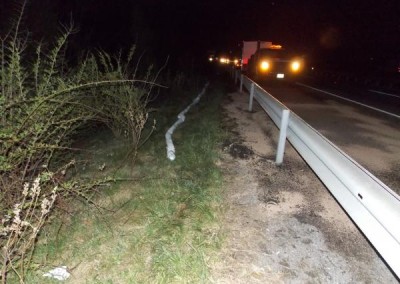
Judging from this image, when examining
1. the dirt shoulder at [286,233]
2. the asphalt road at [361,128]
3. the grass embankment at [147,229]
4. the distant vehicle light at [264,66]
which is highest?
the distant vehicle light at [264,66]

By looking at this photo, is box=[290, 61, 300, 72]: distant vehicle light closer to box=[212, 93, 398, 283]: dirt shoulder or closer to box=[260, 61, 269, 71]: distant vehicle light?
box=[260, 61, 269, 71]: distant vehicle light

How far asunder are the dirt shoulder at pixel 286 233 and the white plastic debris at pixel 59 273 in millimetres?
1482

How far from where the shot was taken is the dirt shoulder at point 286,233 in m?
2.92

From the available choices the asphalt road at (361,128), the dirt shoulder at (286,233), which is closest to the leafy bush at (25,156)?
the dirt shoulder at (286,233)

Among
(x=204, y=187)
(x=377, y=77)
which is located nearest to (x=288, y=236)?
(x=204, y=187)

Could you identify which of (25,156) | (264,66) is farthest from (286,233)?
(264,66)

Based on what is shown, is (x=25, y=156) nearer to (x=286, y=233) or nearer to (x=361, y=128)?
(x=286, y=233)

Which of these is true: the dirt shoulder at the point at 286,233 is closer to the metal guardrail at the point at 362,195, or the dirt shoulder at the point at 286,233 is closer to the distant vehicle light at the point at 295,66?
the metal guardrail at the point at 362,195

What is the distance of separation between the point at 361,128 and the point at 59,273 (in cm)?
777

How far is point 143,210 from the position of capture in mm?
4172

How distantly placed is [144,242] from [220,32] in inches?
3387

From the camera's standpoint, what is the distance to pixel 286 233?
3.50 meters

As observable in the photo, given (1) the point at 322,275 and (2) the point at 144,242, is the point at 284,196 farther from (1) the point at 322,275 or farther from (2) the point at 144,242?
(2) the point at 144,242

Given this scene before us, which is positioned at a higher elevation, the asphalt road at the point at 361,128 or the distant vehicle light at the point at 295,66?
the distant vehicle light at the point at 295,66
